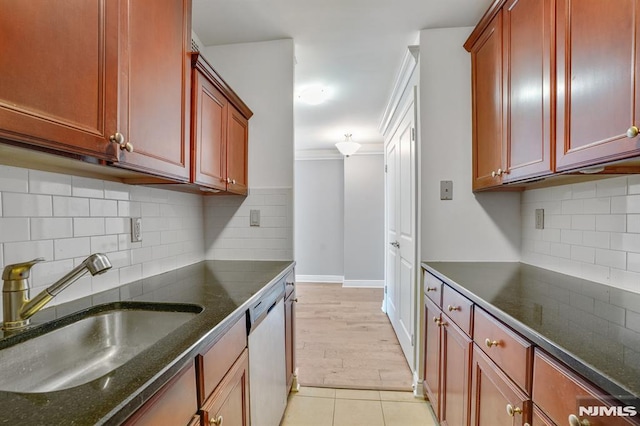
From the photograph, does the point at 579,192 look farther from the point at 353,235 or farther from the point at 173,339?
the point at 353,235

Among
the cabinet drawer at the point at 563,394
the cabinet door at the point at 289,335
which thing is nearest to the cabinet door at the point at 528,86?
the cabinet drawer at the point at 563,394

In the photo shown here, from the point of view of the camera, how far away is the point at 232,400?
3.34 ft

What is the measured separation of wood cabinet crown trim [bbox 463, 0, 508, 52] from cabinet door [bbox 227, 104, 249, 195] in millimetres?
1545

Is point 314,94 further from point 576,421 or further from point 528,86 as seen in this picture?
point 576,421

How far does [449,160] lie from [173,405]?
1.93 meters

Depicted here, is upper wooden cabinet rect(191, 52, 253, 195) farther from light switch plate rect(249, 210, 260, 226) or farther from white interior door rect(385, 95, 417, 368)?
white interior door rect(385, 95, 417, 368)

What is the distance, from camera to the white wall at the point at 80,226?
94 cm

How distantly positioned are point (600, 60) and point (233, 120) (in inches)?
68.6

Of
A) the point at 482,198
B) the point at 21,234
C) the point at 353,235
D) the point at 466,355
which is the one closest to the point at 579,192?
the point at 482,198

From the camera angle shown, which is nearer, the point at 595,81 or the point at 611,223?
the point at 595,81

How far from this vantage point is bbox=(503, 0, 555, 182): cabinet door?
1.24 metres

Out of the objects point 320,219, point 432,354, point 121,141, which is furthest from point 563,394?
point 320,219

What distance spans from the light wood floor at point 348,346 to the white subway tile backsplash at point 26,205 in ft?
6.14

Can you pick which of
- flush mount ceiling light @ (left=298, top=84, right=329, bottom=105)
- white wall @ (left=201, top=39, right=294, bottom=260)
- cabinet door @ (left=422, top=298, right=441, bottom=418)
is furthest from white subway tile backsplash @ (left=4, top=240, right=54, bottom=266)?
flush mount ceiling light @ (left=298, top=84, right=329, bottom=105)
